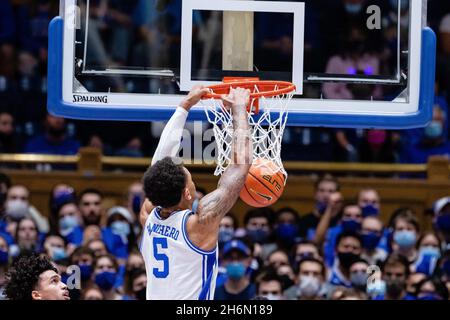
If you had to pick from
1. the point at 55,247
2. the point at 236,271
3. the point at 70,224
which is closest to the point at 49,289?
the point at 236,271

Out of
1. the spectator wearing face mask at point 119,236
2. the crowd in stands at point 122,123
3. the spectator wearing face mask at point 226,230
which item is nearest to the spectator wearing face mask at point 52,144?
the crowd in stands at point 122,123

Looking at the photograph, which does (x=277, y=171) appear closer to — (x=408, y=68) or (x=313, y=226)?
(x=408, y=68)

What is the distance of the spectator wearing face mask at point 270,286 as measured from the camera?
880cm

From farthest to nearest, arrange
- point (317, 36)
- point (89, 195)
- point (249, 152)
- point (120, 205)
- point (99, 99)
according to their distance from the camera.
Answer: point (120, 205) → point (89, 195) → point (317, 36) → point (99, 99) → point (249, 152)

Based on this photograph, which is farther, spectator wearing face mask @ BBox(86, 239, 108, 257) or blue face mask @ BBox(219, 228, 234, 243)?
blue face mask @ BBox(219, 228, 234, 243)

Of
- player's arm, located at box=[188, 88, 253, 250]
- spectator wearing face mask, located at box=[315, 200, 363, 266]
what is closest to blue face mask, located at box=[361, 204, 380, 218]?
spectator wearing face mask, located at box=[315, 200, 363, 266]

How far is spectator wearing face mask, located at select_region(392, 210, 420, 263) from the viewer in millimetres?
9742

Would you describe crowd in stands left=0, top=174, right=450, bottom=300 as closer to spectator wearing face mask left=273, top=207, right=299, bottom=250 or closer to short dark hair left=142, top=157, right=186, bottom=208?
spectator wearing face mask left=273, top=207, right=299, bottom=250

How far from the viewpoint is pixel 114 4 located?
34.3 feet

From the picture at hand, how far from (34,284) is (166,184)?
804 mm

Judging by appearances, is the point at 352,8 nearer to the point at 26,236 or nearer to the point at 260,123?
the point at 260,123

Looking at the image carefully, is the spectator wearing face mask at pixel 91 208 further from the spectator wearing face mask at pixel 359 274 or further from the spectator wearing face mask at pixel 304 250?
the spectator wearing face mask at pixel 359 274

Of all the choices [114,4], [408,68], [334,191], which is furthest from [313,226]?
[408,68]

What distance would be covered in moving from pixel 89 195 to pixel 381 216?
8.58 ft
